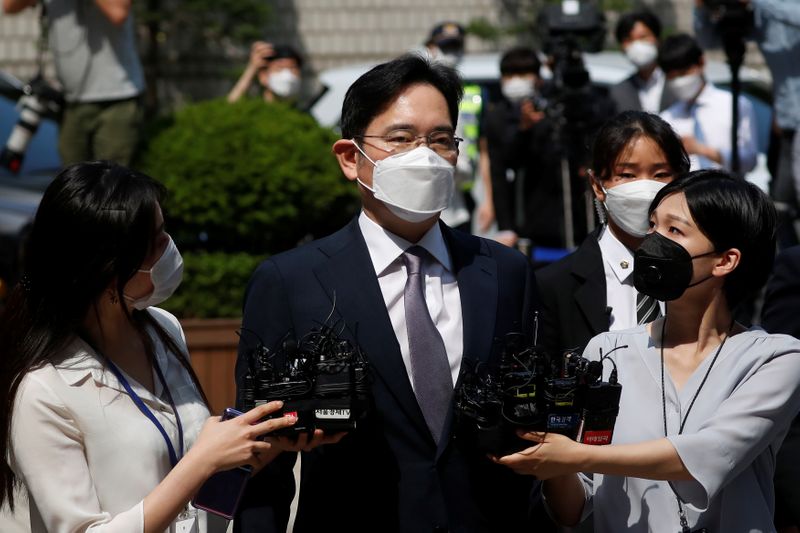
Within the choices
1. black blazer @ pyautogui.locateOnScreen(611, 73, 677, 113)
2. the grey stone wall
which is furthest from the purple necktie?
the grey stone wall

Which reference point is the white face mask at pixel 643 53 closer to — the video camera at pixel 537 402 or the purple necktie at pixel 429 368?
the purple necktie at pixel 429 368

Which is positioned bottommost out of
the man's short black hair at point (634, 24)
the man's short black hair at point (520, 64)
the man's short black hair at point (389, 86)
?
the man's short black hair at point (520, 64)

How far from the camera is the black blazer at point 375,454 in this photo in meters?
3.09

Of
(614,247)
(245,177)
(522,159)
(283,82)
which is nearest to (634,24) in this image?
(522,159)

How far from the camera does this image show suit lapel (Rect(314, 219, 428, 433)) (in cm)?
314

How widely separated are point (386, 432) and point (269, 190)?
4.20m

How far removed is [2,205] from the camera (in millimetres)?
7078

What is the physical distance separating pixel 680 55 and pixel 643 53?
930 millimetres

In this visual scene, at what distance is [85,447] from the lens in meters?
2.99

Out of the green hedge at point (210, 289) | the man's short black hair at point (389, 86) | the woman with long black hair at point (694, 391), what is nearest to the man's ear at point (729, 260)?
the woman with long black hair at point (694, 391)

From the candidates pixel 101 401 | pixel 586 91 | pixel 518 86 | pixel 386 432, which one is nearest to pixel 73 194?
pixel 101 401

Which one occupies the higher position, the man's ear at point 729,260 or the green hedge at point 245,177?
the man's ear at point 729,260

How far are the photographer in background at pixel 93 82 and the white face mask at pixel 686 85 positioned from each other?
3122 mm

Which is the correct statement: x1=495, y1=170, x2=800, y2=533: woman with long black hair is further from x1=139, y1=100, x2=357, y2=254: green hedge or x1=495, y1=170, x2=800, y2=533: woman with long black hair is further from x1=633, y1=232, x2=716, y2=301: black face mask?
x1=139, y1=100, x2=357, y2=254: green hedge
